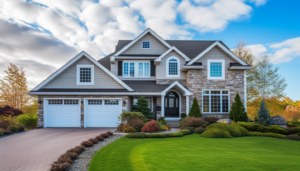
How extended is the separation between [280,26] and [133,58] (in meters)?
Result: 16.5

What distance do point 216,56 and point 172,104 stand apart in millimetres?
6458

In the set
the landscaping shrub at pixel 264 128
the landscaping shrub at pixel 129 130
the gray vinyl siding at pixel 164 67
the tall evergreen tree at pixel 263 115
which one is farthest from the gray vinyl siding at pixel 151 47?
the landscaping shrub at pixel 264 128

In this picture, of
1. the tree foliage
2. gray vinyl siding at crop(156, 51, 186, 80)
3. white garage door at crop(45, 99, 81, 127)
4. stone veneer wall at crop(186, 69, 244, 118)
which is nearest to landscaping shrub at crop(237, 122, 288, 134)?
stone veneer wall at crop(186, 69, 244, 118)

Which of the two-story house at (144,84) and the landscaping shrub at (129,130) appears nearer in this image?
the landscaping shrub at (129,130)

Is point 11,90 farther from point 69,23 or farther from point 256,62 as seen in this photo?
point 256,62

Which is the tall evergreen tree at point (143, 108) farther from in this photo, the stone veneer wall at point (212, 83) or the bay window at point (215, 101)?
the bay window at point (215, 101)

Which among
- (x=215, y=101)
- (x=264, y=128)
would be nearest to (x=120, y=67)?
(x=215, y=101)

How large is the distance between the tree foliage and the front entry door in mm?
18210

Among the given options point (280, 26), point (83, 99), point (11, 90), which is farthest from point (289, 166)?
point (11, 90)

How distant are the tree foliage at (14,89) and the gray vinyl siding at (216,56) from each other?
22.2 metres

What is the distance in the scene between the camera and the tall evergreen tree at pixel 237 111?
14.5m

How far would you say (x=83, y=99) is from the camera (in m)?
14.2

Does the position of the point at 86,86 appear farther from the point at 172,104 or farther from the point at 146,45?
the point at 172,104

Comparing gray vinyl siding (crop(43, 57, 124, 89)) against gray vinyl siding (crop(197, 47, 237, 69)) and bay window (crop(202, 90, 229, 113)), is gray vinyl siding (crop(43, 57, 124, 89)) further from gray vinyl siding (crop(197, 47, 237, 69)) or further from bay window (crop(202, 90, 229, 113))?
gray vinyl siding (crop(197, 47, 237, 69))
